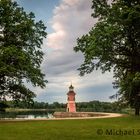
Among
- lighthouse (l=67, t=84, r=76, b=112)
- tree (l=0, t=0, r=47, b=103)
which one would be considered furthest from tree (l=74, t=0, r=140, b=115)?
lighthouse (l=67, t=84, r=76, b=112)

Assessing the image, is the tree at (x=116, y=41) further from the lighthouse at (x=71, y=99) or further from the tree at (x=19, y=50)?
the lighthouse at (x=71, y=99)

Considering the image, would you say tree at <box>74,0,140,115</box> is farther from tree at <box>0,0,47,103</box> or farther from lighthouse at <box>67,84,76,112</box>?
lighthouse at <box>67,84,76,112</box>

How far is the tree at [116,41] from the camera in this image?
123 ft

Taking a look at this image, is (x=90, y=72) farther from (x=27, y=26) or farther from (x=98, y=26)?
(x=27, y=26)

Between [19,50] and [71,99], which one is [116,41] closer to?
[19,50]

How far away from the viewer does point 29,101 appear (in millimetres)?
40719

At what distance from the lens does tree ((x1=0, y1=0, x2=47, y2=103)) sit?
3921 centimetres

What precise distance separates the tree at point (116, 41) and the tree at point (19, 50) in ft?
15.5

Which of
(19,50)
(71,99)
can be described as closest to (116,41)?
(19,50)

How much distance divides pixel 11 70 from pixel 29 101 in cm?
463

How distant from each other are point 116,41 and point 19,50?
32.4 ft

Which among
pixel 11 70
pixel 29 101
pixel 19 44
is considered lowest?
pixel 29 101

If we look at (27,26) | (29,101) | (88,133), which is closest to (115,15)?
(27,26)

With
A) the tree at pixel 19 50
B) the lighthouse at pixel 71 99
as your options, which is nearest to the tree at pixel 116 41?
the tree at pixel 19 50
